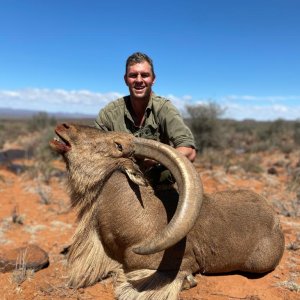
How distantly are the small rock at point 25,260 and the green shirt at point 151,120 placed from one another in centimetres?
197

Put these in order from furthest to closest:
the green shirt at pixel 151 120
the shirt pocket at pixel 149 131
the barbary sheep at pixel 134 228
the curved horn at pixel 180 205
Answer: the shirt pocket at pixel 149 131 < the green shirt at pixel 151 120 < the barbary sheep at pixel 134 228 < the curved horn at pixel 180 205

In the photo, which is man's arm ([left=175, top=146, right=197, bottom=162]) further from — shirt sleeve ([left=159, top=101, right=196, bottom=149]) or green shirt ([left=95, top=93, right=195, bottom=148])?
green shirt ([left=95, top=93, right=195, bottom=148])

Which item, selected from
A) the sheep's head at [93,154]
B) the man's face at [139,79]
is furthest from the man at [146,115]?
the sheep's head at [93,154]

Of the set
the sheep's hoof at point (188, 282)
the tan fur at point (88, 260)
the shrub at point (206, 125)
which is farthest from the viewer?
the shrub at point (206, 125)

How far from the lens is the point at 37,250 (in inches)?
216

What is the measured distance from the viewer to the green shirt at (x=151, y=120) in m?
5.07

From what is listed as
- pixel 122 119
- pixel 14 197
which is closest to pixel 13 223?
pixel 14 197

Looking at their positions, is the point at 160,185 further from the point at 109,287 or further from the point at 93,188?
the point at 109,287

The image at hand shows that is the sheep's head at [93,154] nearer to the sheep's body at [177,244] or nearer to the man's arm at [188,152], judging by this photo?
the sheep's body at [177,244]

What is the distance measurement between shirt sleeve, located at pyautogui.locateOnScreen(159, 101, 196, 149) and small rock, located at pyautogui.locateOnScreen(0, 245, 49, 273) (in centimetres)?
235

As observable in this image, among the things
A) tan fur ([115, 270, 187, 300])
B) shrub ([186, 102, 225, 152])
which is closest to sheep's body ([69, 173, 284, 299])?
tan fur ([115, 270, 187, 300])

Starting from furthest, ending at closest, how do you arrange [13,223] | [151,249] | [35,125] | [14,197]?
[35,125] < [14,197] < [13,223] < [151,249]

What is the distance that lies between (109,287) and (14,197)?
6.00 meters

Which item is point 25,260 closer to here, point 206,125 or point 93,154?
point 93,154
